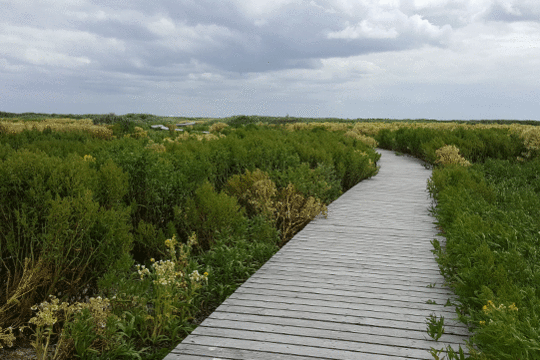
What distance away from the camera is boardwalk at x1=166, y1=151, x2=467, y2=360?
3.08 m

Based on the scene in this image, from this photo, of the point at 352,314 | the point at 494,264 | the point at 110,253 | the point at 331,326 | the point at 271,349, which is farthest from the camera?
the point at 494,264

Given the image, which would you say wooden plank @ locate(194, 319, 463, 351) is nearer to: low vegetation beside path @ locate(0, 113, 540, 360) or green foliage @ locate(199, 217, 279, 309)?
low vegetation beside path @ locate(0, 113, 540, 360)

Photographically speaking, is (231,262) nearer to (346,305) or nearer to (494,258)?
(346,305)

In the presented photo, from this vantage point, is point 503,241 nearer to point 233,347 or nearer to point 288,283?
point 288,283

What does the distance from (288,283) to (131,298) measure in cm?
163

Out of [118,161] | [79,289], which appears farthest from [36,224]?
[118,161]

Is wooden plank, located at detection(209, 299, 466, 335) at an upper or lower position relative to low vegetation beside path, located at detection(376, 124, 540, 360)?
lower

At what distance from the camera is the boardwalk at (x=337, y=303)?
3.08 m

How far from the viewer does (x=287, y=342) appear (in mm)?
3143

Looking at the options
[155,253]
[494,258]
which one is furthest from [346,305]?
[155,253]

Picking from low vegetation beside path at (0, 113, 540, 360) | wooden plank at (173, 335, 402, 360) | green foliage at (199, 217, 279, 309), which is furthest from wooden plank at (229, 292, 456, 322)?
wooden plank at (173, 335, 402, 360)

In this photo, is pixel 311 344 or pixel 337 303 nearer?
pixel 311 344

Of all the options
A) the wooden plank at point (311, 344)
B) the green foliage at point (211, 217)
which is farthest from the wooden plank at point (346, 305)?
the green foliage at point (211, 217)

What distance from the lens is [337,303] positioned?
3865 millimetres
